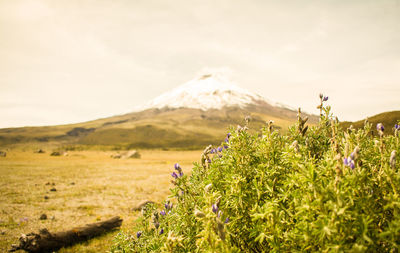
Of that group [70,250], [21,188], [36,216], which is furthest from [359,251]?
[21,188]

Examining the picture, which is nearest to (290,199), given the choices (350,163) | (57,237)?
(350,163)

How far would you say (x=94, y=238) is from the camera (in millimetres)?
7211

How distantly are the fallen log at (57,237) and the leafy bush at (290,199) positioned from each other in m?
4.25

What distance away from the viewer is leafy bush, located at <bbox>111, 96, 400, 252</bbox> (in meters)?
1.46

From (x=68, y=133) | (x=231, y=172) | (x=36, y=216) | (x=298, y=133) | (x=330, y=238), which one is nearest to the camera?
(x=330, y=238)

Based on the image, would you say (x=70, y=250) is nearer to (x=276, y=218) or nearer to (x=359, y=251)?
(x=276, y=218)

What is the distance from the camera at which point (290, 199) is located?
6.57 feet

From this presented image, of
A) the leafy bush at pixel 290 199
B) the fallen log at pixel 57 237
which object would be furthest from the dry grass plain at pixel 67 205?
the leafy bush at pixel 290 199

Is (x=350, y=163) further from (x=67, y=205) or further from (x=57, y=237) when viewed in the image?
(x=67, y=205)

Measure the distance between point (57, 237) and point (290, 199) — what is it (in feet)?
24.5

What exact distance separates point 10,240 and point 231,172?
8.86 meters

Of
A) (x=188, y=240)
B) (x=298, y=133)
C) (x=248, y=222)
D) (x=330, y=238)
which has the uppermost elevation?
(x=298, y=133)

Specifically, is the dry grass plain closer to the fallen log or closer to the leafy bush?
the fallen log

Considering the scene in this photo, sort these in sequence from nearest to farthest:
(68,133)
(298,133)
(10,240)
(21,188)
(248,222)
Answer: (248,222)
(298,133)
(10,240)
(21,188)
(68,133)
